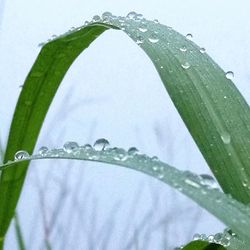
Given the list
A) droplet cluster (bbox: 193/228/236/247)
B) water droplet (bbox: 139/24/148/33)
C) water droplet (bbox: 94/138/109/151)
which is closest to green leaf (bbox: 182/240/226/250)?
droplet cluster (bbox: 193/228/236/247)

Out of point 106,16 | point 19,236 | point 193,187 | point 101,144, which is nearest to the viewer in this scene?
point 193,187

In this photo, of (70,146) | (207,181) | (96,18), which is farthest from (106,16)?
(207,181)

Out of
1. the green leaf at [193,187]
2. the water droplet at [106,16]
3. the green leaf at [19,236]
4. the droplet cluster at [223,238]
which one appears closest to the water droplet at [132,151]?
the green leaf at [193,187]

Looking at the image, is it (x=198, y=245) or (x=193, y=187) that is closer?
→ (x=193, y=187)

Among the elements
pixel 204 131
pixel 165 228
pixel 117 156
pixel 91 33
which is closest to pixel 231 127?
pixel 204 131

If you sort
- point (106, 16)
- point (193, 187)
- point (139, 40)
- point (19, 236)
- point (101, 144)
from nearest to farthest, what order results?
point (193, 187)
point (101, 144)
point (139, 40)
point (106, 16)
point (19, 236)

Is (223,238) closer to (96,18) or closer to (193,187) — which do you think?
(193,187)

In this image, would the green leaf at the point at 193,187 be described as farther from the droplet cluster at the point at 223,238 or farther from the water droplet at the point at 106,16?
the water droplet at the point at 106,16

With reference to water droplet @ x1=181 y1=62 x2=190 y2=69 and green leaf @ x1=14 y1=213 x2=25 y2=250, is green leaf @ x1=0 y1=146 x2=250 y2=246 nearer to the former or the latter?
water droplet @ x1=181 y1=62 x2=190 y2=69
